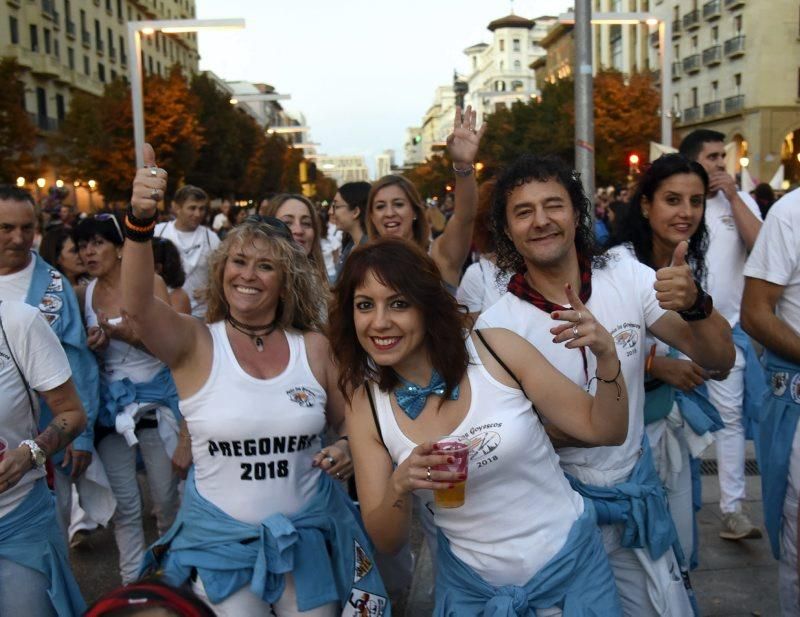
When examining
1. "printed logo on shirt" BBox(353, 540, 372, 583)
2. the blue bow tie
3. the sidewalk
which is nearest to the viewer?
the blue bow tie

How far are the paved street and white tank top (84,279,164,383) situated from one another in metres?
1.27

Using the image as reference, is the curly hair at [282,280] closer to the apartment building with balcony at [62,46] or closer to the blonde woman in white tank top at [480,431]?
the blonde woman in white tank top at [480,431]

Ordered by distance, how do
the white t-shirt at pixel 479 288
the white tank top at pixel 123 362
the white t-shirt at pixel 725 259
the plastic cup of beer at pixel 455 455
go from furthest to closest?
the white t-shirt at pixel 725 259 → the white tank top at pixel 123 362 → the white t-shirt at pixel 479 288 → the plastic cup of beer at pixel 455 455

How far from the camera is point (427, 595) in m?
4.75

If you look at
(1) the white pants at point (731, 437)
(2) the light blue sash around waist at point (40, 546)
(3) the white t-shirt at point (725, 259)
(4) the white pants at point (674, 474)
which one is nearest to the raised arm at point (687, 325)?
(4) the white pants at point (674, 474)

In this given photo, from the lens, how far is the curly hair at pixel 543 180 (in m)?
3.10

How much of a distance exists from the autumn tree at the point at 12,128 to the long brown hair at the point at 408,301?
26.9 meters

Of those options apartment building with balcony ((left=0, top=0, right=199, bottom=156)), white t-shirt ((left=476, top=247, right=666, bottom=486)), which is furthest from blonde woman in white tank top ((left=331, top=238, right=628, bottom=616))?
apartment building with balcony ((left=0, top=0, right=199, bottom=156))

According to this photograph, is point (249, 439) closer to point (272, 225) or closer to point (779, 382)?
point (272, 225)

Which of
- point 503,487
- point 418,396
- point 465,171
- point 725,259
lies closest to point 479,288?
point 465,171

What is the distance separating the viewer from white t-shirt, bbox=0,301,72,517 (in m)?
3.07

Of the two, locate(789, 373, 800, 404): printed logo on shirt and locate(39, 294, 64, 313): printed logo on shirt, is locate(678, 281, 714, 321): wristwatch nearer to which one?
locate(789, 373, 800, 404): printed logo on shirt

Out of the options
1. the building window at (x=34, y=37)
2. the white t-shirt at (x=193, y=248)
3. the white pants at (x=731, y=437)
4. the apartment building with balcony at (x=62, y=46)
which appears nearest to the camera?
the white pants at (x=731, y=437)

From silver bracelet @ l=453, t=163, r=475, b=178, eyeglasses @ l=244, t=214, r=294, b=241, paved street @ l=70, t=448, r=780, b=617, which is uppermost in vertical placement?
silver bracelet @ l=453, t=163, r=475, b=178
